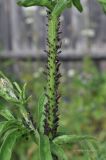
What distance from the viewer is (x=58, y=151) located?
100cm

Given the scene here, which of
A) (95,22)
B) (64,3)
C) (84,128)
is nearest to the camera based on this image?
(64,3)

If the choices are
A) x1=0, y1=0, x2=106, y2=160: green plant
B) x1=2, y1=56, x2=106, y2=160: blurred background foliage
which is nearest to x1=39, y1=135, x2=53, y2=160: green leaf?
x1=0, y1=0, x2=106, y2=160: green plant

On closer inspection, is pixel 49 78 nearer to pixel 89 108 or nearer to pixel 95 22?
pixel 89 108

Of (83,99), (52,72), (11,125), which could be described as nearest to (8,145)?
(11,125)

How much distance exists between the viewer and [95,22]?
23.3 ft

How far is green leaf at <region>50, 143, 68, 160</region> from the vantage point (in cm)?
100

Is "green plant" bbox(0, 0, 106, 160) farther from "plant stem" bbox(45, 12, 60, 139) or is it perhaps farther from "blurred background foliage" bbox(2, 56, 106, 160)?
"blurred background foliage" bbox(2, 56, 106, 160)

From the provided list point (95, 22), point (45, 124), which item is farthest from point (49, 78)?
point (95, 22)

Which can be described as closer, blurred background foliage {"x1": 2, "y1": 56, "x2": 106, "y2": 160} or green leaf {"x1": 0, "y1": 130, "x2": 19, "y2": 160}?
green leaf {"x1": 0, "y1": 130, "x2": 19, "y2": 160}

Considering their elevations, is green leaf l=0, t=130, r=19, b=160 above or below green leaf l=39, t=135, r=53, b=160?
above

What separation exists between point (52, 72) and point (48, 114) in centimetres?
8

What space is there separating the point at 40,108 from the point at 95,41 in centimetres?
614

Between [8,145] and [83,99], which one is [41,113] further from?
[83,99]

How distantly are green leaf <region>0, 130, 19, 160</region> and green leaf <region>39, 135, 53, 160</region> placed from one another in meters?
0.05
